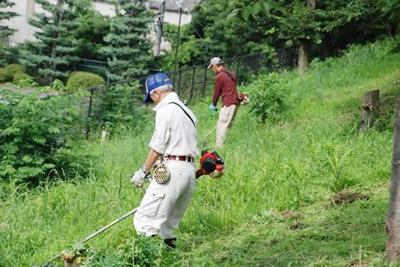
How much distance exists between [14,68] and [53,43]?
2401 millimetres

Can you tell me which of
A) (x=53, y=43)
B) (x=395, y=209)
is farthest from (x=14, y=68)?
(x=395, y=209)

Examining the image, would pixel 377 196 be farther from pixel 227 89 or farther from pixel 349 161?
pixel 227 89

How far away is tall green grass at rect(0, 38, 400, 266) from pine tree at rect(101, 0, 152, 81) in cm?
2153

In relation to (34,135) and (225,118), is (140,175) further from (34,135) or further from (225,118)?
(225,118)

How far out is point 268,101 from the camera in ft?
44.8

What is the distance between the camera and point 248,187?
24.9 ft

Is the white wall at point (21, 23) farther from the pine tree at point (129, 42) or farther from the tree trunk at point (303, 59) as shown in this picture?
the tree trunk at point (303, 59)

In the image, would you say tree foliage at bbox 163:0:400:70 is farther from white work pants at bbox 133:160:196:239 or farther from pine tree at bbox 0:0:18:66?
white work pants at bbox 133:160:196:239

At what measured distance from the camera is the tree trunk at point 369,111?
1067 cm

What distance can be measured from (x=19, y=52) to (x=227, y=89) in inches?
1034

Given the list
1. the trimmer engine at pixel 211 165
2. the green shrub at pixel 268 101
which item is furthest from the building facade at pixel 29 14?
the trimmer engine at pixel 211 165

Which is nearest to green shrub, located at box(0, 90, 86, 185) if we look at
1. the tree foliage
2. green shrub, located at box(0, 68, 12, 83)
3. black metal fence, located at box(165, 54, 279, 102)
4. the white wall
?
the tree foliage

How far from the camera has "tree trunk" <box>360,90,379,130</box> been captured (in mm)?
10672

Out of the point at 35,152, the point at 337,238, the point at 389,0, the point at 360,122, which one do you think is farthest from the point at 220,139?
the point at 389,0
